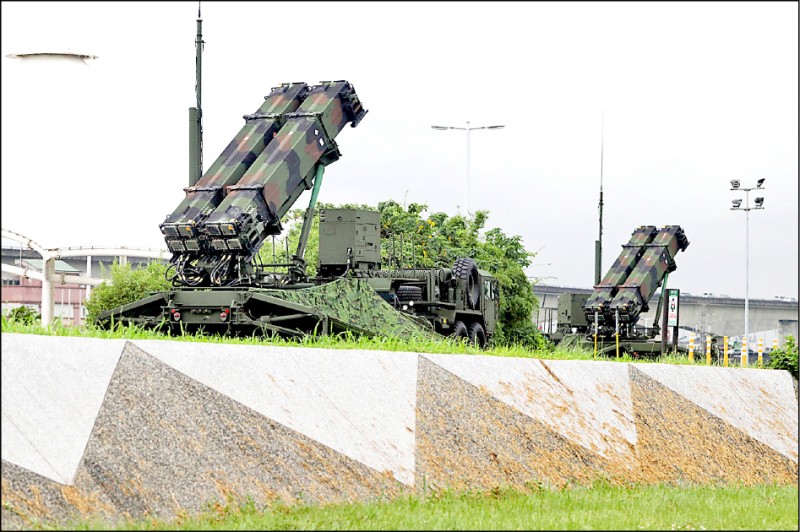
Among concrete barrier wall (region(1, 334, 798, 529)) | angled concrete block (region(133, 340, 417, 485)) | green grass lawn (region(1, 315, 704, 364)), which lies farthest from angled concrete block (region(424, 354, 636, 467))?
angled concrete block (region(133, 340, 417, 485))

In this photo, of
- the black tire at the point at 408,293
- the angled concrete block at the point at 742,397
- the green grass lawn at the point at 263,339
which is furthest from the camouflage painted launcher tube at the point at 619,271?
the green grass lawn at the point at 263,339

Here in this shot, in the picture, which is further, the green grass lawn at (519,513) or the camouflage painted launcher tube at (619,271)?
the camouflage painted launcher tube at (619,271)

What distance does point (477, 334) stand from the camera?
22906mm

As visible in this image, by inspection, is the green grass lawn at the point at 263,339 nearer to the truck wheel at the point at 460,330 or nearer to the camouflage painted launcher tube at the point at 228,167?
the camouflage painted launcher tube at the point at 228,167

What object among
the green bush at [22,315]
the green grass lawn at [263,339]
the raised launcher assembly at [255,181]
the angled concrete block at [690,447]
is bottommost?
the angled concrete block at [690,447]

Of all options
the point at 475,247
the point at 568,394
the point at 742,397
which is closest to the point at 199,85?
the point at 568,394

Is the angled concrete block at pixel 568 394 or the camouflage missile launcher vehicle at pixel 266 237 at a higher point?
the camouflage missile launcher vehicle at pixel 266 237

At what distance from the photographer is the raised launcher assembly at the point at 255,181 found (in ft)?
52.3

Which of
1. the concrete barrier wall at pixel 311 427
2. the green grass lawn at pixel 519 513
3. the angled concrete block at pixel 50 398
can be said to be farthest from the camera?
the green grass lawn at pixel 519 513

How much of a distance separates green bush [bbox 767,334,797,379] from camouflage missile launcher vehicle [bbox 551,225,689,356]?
5268 millimetres

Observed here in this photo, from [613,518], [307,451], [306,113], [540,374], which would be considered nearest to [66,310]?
[306,113]

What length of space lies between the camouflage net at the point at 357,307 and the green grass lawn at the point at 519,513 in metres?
5.48

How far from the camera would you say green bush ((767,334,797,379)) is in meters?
22.5

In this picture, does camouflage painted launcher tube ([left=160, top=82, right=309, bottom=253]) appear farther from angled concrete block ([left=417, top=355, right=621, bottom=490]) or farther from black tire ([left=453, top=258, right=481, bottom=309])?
black tire ([left=453, top=258, right=481, bottom=309])
